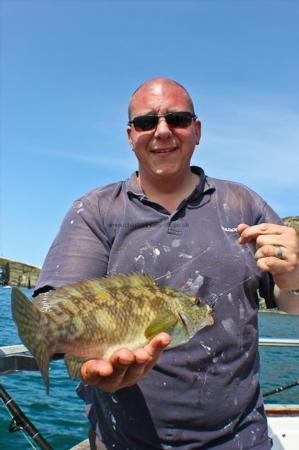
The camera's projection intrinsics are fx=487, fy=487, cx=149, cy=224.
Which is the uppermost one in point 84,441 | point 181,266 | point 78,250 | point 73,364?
point 78,250

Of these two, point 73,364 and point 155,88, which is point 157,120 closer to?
point 155,88

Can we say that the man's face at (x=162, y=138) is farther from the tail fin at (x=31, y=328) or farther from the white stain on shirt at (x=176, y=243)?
the tail fin at (x=31, y=328)

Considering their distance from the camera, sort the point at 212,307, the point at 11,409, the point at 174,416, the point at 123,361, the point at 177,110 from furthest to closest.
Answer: the point at 11,409 → the point at 177,110 → the point at 212,307 → the point at 174,416 → the point at 123,361

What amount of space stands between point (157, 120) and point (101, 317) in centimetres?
160

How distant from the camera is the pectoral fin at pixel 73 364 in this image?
9.57 feet

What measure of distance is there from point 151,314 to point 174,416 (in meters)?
0.70

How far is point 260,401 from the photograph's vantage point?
140 inches

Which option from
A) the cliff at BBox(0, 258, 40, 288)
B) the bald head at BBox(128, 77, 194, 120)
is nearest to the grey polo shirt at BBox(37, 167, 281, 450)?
the bald head at BBox(128, 77, 194, 120)

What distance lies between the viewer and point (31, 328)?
2.70 metres

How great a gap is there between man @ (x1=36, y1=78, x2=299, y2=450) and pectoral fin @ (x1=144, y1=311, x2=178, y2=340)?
0.70 ft

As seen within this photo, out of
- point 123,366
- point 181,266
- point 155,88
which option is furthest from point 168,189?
point 123,366

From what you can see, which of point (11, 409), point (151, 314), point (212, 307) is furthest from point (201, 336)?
point (11, 409)

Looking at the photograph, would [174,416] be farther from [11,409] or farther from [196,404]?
[11,409]

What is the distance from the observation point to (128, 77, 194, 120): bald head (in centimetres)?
384
